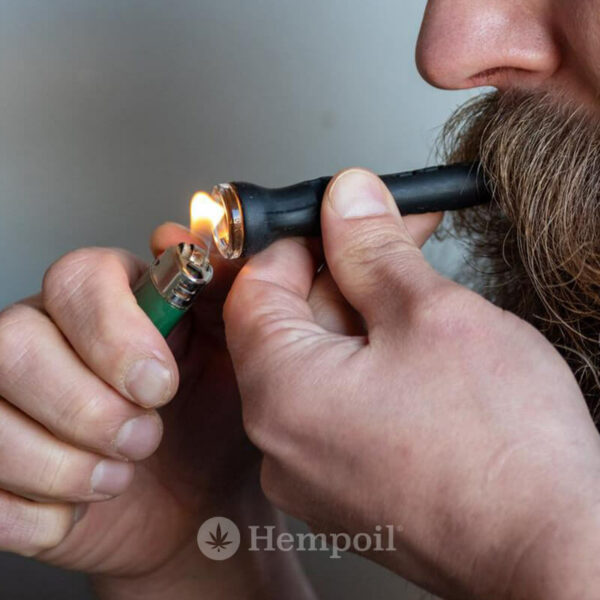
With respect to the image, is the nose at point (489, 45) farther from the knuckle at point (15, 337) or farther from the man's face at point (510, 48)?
the knuckle at point (15, 337)

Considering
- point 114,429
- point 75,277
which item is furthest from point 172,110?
point 114,429

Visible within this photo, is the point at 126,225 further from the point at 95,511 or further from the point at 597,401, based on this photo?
the point at 597,401

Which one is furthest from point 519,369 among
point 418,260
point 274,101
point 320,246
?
point 274,101

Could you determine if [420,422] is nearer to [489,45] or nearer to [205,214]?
[205,214]

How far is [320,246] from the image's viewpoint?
0.69m

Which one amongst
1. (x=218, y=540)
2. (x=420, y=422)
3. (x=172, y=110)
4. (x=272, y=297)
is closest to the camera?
(x=420, y=422)

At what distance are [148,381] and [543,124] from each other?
0.39 meters

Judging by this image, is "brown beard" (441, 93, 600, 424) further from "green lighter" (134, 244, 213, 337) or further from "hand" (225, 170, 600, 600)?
"green lighter" (134, 244, 213, 337)

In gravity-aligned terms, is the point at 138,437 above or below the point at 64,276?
below

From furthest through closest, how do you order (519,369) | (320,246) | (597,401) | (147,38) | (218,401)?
(147,38) < (218,401) < (597,401) < (320,246) < (519,369)

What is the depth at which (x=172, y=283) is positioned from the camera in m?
0.64

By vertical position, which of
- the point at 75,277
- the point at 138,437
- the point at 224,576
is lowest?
the point at 224,576

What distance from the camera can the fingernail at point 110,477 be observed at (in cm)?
70

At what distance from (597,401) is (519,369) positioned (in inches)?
11.9
